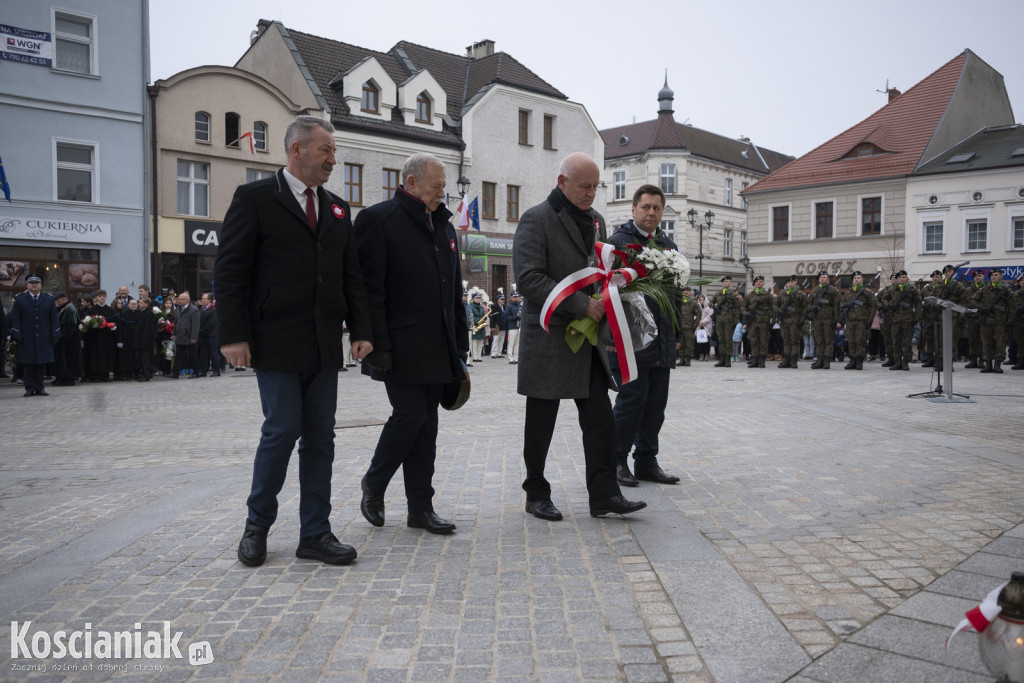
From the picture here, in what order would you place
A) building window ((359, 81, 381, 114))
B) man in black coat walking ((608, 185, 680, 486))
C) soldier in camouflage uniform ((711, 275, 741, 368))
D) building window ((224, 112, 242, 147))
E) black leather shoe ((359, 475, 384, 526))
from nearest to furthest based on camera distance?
black leather shoe ((359, 475, 384, 526)), man in black coat walking ((608, 185, 680, 486)), soldier in camouflage uniform ((711, 275, 741, 368)), building window ((224, 112, 242, 147)), building window ((359, 81, 381, 114))

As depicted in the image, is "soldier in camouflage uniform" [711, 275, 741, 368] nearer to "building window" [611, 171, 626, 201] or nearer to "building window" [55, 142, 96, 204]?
"building window" [55, 142, 96, 204]

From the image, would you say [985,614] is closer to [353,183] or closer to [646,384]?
[646,384]

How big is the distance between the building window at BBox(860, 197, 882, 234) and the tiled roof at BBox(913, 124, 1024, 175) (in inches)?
101

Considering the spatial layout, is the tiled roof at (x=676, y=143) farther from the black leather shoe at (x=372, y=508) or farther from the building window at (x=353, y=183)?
the black leather shoe at (x=372, y=508)

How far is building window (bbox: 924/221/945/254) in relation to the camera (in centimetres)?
3862

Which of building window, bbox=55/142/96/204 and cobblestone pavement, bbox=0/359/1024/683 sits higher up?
building window, bbox=55/142/96/204

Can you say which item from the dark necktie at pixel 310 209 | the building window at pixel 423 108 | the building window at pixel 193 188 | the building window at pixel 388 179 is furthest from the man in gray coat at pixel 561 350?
the building window at pixel 423 108

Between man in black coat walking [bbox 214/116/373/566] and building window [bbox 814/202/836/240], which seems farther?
building window [bbox 814/202/836/240]

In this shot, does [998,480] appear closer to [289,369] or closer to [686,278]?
[686,278]

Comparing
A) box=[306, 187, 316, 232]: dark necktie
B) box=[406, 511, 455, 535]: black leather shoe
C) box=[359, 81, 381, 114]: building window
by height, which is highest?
box=[359, 81, 381, 114]: building window

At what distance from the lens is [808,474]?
6.40 m

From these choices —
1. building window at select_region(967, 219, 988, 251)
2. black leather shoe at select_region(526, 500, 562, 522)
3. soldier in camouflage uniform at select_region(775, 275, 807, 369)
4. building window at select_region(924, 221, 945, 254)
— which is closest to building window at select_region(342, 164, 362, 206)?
soldier in camouflage uniform at select_region(775, 275, 807, 369)

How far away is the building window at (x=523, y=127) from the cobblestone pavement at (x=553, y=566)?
3404cm

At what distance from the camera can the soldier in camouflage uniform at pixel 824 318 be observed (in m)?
20.0
